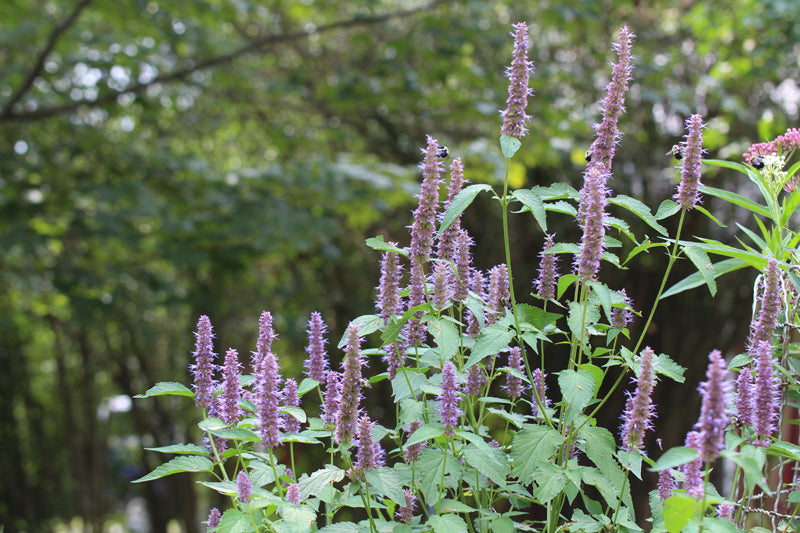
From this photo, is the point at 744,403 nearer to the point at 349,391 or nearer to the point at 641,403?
the point at 641,403

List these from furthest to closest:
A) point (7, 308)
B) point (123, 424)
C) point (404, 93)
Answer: point (123, 424), point (7, 308), point (404, 93)

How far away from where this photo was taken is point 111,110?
590 centimetres

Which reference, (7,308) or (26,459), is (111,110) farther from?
(26,459)

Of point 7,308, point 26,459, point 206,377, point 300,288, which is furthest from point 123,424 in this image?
point 206,377

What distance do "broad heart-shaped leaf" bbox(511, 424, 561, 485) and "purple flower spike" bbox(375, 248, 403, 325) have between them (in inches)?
→ 14.3

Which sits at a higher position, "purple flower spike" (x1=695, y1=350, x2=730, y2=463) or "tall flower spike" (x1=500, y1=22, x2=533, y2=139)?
"tall flower spike" (x1=500, y1=22, x2=533, y2=139)

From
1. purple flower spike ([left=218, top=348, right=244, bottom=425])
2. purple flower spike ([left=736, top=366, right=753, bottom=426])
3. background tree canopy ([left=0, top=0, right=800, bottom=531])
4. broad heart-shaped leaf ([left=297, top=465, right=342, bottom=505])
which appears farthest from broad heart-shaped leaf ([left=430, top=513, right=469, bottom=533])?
background tree canopy ([left=0, top=0, right=800, bottom=531])

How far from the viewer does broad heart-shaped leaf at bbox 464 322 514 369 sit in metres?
1.30

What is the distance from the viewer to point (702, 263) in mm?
1332

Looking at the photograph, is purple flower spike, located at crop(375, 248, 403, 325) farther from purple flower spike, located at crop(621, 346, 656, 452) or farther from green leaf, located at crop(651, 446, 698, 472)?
green leaf, located at crop(651, 446, 698, 472)

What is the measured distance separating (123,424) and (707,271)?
12836 millimetres

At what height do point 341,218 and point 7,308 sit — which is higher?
point 341,218

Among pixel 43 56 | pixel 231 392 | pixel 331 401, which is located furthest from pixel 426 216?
pixel 43 56

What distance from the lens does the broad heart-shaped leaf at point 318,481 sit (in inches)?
54.3
